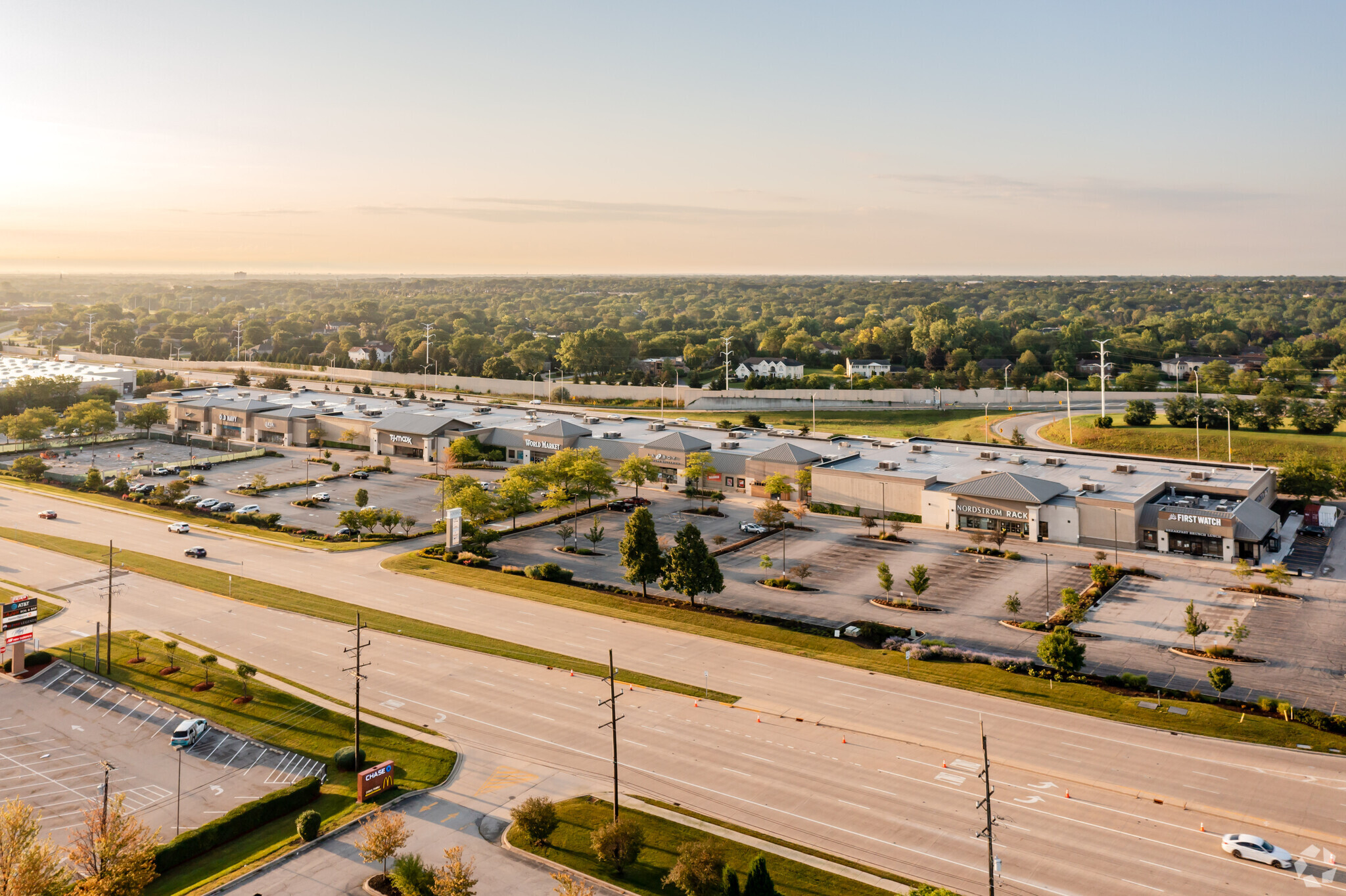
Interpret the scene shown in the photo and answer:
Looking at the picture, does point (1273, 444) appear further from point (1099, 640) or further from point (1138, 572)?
point (1099, 640)

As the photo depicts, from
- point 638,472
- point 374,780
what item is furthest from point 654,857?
point 638,472

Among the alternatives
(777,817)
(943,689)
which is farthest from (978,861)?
(943,689)

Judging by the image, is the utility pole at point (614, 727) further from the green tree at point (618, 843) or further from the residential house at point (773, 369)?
the residential house at point (773, 369)

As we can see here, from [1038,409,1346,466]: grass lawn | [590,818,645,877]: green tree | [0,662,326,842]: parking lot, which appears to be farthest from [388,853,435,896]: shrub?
[1038,409,1346,466]: grass lawn

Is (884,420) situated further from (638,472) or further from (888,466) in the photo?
(638,472)

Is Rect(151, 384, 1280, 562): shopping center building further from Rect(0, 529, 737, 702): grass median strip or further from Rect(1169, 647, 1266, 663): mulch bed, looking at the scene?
Rect(0, 529, 737, 702): grass median strip
